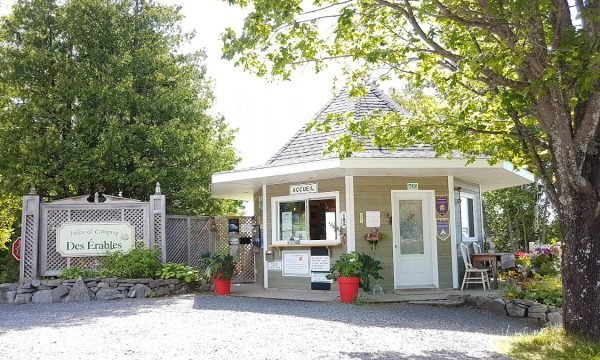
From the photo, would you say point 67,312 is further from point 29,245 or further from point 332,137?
point 332,137

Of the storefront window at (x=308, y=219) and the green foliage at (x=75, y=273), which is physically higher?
the storefront window at (x=308, y=219)

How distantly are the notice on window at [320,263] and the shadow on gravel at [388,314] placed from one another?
4.44ft

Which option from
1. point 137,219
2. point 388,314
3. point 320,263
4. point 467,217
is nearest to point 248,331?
point 388,314

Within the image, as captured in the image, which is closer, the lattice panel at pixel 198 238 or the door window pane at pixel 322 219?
the door window pane at pixel 322 219

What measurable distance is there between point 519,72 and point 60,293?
9319mm

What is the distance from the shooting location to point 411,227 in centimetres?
1188

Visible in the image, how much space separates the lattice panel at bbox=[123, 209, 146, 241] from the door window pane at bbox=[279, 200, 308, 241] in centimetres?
306

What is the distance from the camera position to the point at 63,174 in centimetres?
1454

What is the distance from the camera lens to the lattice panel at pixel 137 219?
12750 mm

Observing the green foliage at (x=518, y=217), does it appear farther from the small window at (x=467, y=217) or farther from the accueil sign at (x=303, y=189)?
the accueil sign at (x=303, y=189)

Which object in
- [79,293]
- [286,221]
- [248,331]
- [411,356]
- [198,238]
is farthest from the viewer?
[198,238]

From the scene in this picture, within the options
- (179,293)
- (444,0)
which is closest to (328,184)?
(179,293)

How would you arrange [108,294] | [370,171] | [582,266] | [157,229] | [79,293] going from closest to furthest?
[582,266] < [370,171] < [79,293] < [108,294] < [157,229]

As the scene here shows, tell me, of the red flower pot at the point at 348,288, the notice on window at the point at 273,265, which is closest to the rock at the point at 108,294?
the notice on window at the point at 273,265
